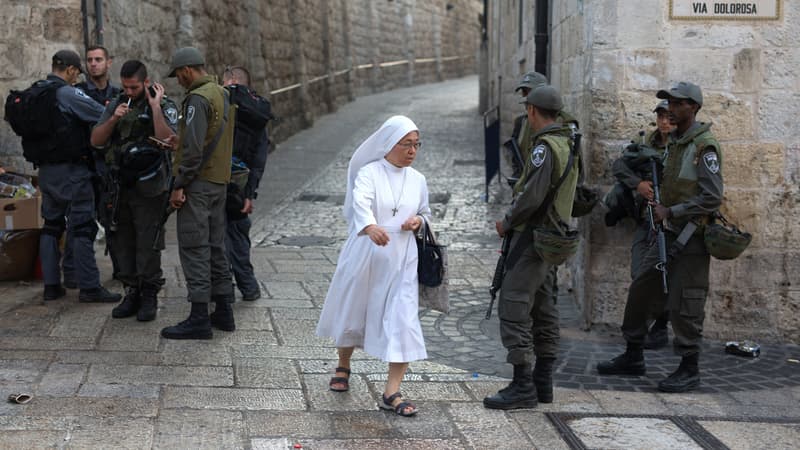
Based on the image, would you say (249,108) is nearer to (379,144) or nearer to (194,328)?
(194,328)

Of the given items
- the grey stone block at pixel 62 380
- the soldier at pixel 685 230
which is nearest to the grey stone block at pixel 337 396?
the grey stone block at pixel 62 380

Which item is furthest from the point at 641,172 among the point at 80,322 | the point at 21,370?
the point at 21,370

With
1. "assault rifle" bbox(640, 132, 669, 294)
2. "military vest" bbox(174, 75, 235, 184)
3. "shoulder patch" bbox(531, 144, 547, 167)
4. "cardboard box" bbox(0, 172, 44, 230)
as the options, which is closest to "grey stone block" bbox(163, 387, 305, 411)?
"military vest" bbox(174, 75, 235, 184)

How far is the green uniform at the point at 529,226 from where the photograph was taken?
4.94 m

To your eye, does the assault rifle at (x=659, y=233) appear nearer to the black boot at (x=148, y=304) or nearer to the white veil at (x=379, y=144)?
the white veil at (x=379, y=144)

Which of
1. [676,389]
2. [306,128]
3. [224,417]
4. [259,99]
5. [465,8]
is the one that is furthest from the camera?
[465,8]

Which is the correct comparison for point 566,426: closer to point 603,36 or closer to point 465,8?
point 603,36

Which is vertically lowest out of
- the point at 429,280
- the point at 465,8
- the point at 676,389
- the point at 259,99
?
the point at 676,389

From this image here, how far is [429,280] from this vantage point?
16.5ft

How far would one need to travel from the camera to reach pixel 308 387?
534 centimetres

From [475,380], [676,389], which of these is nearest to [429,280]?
[475,380]

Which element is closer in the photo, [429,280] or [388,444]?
[388,444]

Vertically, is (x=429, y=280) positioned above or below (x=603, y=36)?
below

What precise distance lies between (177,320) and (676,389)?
10.7 ft
